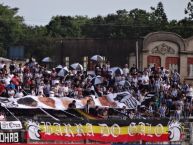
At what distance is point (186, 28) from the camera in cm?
8712

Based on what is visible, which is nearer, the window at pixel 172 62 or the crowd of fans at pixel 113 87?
the crowd of fans at pixel 113 87

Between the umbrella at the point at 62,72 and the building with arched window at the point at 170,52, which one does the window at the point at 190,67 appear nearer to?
the building with arched window at the point at 170,52

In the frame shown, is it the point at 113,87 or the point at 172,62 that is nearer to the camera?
the point at 113,87

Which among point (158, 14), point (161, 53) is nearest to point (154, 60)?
point (161, 53)

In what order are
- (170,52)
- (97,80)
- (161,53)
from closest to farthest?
(97,80), (161,53), (170,52)

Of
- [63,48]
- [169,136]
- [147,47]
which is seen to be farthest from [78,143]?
[63,48]

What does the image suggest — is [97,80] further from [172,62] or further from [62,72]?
[172,62]

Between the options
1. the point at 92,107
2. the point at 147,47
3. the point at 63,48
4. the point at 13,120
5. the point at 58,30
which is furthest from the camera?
the point at 58,30

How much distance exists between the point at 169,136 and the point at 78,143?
4297mm

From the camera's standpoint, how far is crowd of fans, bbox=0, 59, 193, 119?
106 feet

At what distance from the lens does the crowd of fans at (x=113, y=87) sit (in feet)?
106

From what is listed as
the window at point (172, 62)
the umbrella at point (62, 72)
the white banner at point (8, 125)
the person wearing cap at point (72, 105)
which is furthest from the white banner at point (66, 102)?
the window at point (172, 62)

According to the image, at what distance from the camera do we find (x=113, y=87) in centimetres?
3500

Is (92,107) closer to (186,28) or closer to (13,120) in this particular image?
(13,120)
